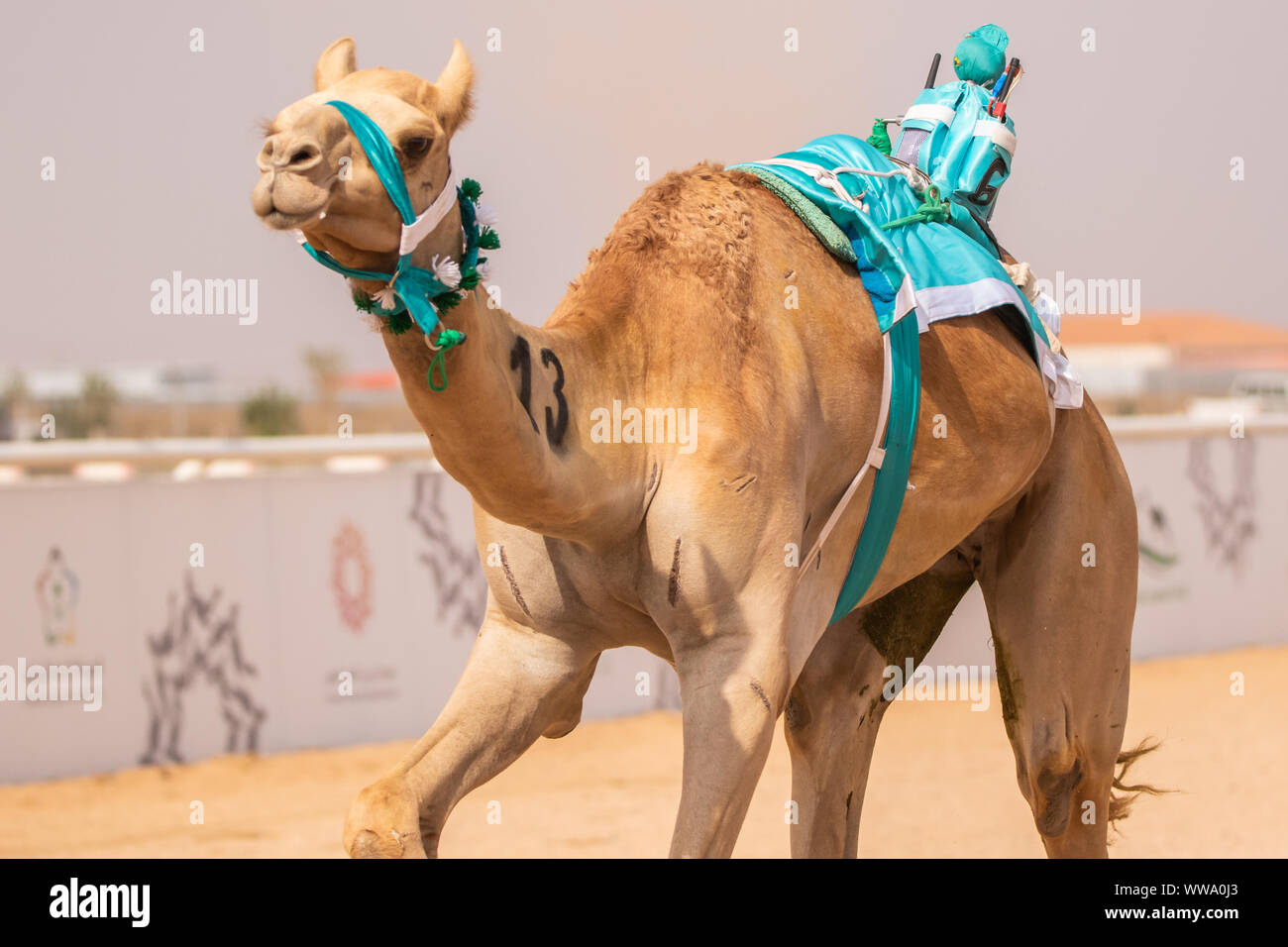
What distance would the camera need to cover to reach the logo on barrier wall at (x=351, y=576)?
11.0m

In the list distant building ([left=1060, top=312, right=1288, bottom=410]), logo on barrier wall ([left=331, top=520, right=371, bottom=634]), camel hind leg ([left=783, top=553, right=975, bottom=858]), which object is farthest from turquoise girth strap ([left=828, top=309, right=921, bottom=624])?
distant building ([left=1060, top=312, right=1288, bottom=410])

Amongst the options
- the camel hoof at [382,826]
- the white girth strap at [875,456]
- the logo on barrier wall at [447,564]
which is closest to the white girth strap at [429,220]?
the camel hoof at [382,826]

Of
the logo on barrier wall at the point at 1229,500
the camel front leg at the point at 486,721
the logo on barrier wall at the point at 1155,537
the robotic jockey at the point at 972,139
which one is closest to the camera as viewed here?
the camel front leg at the point at 486,721

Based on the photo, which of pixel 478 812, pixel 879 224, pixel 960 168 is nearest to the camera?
pixel 879 224

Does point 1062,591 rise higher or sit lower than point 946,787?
higher

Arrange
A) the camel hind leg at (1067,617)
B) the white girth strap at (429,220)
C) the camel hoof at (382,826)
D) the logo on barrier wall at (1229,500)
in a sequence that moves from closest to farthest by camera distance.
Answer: the white girth strap at (429,220)
the camel hoof at (382,826)
the camel hind leg at (1067,617)
the logo on barrier wall at (1229,500)

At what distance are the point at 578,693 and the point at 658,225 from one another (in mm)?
1251

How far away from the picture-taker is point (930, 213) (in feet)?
15.7

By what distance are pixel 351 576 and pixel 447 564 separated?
0.73m

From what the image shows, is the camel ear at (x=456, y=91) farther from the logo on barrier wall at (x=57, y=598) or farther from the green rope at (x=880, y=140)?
the logo on barrier wall at (x=57, y=598)

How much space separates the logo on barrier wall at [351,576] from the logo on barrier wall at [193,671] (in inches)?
28.7
